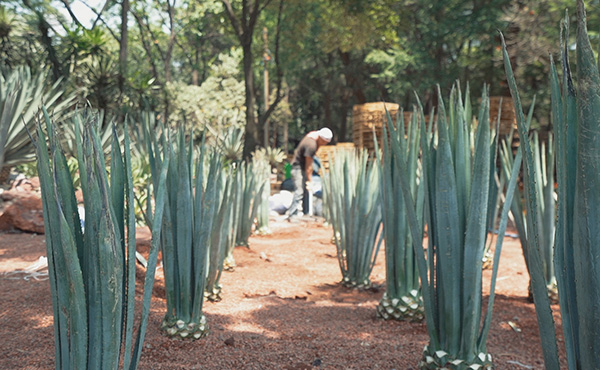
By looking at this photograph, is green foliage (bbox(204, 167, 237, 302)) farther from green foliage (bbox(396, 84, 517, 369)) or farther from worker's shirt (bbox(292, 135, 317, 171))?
worker's shirt (bbox(292, 135, 317, 171))

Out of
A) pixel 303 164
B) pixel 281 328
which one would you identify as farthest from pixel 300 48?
pixel 281 328

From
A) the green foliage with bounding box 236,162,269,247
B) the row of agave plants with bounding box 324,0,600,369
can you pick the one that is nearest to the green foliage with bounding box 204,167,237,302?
the row of agave plants with bounding box 324,0,600,369

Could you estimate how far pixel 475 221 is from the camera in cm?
173

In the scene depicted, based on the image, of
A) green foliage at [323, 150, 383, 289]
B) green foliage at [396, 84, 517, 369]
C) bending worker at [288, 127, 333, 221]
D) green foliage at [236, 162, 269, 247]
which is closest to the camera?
green foliage at [396, 84, 517, 369]

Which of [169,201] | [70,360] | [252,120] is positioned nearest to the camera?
[70,360]

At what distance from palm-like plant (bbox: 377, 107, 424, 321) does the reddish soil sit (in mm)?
91

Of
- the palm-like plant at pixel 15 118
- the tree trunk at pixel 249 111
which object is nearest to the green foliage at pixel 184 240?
the palm-like plant at pixel 15 118

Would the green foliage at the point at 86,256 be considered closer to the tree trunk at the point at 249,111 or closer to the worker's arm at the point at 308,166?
the worker's arm at the point at 308,166

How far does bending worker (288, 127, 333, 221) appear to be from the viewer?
8078 mm

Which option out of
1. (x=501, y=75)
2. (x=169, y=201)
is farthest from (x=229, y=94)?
(x=169, y=201)

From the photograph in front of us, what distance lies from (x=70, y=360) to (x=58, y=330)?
78 millimetres

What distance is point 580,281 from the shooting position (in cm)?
94

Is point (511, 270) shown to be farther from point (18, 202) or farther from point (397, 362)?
point (18, 202)

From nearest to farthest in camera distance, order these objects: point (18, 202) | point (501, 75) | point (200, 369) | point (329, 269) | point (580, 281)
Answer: point (580, 281) → point (200, 369) → point (329, 269) → point (18, 202) → point (501, 75)
